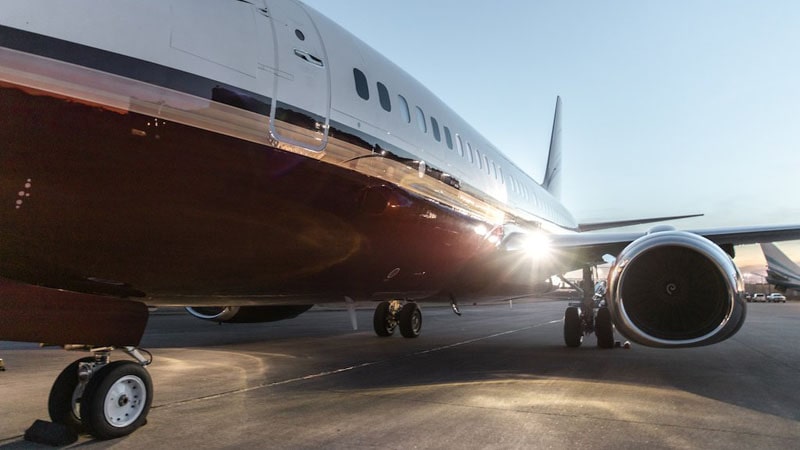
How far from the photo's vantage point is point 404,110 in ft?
17.4

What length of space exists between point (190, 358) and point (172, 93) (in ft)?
20.0

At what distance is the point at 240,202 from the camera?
3.29 metres

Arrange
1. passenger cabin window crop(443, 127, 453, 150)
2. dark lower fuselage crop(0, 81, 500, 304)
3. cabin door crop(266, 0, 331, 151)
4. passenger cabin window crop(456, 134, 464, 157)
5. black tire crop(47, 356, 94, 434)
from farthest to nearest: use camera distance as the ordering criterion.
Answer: passenger cabin window crop(456, 134, 464, 157), passenger cabin window crop(443, 127, 453, 150), black tire crop(47, 356, 94, 434), cabin door crop(266, 0, 331, 151), dark lower fuselage crop(0, 81, 500, 304)

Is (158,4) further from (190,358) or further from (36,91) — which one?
(190,358)

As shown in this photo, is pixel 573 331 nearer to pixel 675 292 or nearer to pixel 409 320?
pixel 409 320

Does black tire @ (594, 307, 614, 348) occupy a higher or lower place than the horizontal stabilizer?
lower

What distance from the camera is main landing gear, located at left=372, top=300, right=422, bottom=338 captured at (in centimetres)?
1182

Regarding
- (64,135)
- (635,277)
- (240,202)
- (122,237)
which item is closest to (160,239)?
(122,237)

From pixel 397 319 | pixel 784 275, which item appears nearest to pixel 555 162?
pixel 397 319

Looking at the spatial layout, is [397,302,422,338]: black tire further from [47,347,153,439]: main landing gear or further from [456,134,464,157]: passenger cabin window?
[47,347,153,439]: main landing gear

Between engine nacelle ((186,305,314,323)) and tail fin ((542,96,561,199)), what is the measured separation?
15.9 m

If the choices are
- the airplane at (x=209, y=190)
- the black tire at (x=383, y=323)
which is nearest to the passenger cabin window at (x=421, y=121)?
the airplane at (x=209, y=190)

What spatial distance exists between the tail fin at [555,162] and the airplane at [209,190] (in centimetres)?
1608

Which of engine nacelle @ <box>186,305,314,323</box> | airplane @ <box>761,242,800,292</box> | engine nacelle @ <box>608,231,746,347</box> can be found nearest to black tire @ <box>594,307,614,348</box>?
engine nacelle @ <box>608,231,746,347</box>
